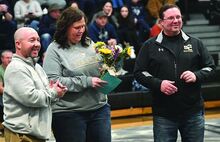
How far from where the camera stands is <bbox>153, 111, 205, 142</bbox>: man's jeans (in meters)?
4.23

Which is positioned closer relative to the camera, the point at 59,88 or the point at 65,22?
the point at 59,88

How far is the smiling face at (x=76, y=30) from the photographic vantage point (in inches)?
159

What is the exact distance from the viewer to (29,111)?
3656 mm

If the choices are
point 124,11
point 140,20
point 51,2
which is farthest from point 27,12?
point 140,20

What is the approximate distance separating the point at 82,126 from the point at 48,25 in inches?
229

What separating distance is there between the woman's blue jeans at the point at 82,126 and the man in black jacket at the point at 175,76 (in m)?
0.45

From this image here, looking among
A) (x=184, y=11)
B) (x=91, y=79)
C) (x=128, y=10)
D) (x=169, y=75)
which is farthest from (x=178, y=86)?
(x=184, y=11)

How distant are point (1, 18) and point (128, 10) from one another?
8.94 feet

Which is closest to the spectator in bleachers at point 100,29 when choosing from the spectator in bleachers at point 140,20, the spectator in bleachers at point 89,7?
the spectator in bleachers at point 89,7

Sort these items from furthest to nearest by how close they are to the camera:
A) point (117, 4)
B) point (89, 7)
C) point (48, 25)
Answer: point (117, 4) → point (89, 7) → point (48, 25)

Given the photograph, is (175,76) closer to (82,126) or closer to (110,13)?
(82,126)

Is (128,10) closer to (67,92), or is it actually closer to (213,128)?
(213,128)

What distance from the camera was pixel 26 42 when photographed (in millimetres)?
3662

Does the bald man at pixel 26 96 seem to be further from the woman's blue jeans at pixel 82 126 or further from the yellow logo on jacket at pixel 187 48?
the yellow logo on jacket at pixel 187 48
